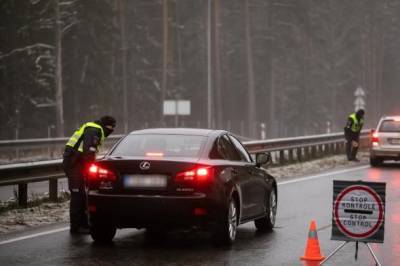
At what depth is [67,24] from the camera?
55.0m

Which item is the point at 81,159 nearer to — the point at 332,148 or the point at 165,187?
the point at 165,187

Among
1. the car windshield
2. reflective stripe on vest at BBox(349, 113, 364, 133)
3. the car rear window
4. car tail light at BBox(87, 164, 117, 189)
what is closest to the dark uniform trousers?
the car windshield

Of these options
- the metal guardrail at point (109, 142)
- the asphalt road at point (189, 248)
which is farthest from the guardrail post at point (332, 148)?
the asphalt road at point (189, 248)

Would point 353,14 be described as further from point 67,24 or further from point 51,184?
point 51,184

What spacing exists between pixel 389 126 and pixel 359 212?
721 inches

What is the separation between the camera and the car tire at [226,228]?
11.7 meters

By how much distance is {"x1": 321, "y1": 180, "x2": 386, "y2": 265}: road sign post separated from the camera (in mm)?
10641

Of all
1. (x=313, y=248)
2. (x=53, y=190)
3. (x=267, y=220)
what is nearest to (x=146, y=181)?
(x=313, y=248)

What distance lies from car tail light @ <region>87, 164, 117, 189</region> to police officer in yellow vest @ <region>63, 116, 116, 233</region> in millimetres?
1573

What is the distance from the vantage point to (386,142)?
1115 inches

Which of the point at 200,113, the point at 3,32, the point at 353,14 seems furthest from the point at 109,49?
the point at 353,14

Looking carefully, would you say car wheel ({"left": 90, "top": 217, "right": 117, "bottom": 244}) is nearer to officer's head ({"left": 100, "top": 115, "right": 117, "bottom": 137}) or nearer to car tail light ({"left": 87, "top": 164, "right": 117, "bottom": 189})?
car tail light ({"left": 87, "top": 164, "right": 117, "bottom": 189})

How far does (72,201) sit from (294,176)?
1193cm

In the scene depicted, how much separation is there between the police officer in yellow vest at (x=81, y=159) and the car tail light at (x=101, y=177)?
5.16ft
